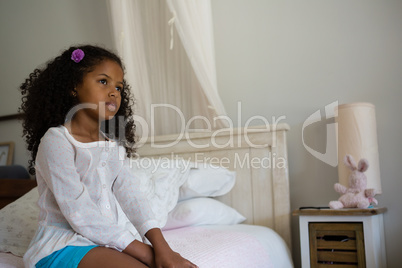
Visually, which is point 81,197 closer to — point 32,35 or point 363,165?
point 363,165

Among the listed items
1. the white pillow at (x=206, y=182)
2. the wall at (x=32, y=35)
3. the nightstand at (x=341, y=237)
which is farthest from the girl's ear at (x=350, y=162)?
the wall at (x=32, y=35)

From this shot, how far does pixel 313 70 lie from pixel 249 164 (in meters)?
0.61

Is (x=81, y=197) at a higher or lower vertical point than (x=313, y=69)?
lower

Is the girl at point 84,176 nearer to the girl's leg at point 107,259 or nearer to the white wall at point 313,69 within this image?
the girl's leg at point 107,259

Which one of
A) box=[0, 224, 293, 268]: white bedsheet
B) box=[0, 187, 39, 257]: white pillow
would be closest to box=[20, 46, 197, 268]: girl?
box=[0, 224, 293, 268]: white bedsheet

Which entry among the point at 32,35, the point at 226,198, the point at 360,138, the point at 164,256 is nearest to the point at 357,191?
the point at 360,138

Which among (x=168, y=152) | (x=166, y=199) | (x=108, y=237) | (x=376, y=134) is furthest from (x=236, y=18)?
(x=108, y=237)

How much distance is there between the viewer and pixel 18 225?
1747 millimetres

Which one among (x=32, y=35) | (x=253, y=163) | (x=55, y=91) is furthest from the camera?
(x=32, y=35)

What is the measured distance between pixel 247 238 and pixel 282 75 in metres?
1.06

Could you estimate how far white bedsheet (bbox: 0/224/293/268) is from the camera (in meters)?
1.39

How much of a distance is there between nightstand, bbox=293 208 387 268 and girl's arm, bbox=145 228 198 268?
2.90ft

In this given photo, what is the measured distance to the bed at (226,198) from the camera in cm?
171

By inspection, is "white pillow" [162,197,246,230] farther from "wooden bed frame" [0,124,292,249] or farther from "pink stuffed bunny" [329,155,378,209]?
"pink stuffed bunny" [329,155,378,209]
